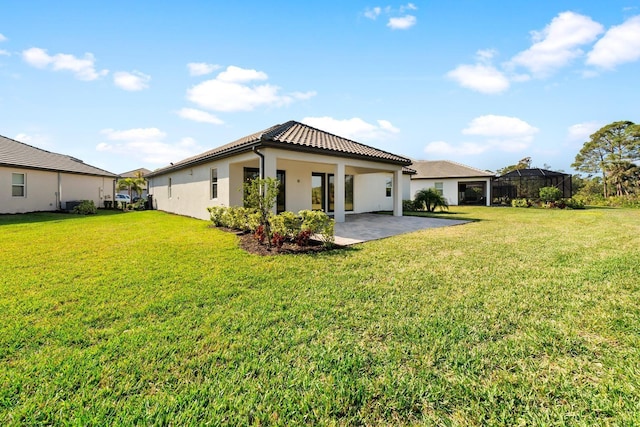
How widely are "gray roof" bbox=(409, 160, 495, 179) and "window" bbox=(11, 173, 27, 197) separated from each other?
89.3 feet

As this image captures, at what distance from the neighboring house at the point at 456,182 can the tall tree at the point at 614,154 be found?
47.8ft

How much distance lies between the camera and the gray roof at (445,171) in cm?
2710

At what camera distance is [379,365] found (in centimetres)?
269

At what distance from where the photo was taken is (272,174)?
1027 cm

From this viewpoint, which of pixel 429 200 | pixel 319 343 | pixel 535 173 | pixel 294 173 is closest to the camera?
pixel 319 343

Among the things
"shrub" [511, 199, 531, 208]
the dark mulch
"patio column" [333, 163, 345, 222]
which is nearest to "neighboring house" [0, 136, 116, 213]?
the dark mulch

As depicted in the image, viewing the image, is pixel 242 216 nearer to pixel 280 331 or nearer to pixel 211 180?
pixel 211 180

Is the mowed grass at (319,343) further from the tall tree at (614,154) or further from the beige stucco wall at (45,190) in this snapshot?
the tall tree at (614,154)

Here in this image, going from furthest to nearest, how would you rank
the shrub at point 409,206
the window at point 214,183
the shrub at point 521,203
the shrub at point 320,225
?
→ the shrub at point 521,203 → the shrub at point 409,206 → the window at point 214,183 → the shrub at point 320,225

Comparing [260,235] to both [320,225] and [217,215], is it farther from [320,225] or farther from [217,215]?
[217,215]

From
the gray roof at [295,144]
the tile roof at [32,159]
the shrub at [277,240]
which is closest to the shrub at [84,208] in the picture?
the tile roof at [32,159]

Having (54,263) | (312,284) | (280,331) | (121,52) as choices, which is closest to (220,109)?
(121,52)

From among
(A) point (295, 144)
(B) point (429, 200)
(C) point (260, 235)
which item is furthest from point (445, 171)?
(C) point (260, 235)

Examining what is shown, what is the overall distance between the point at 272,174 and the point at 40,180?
55.9ft
